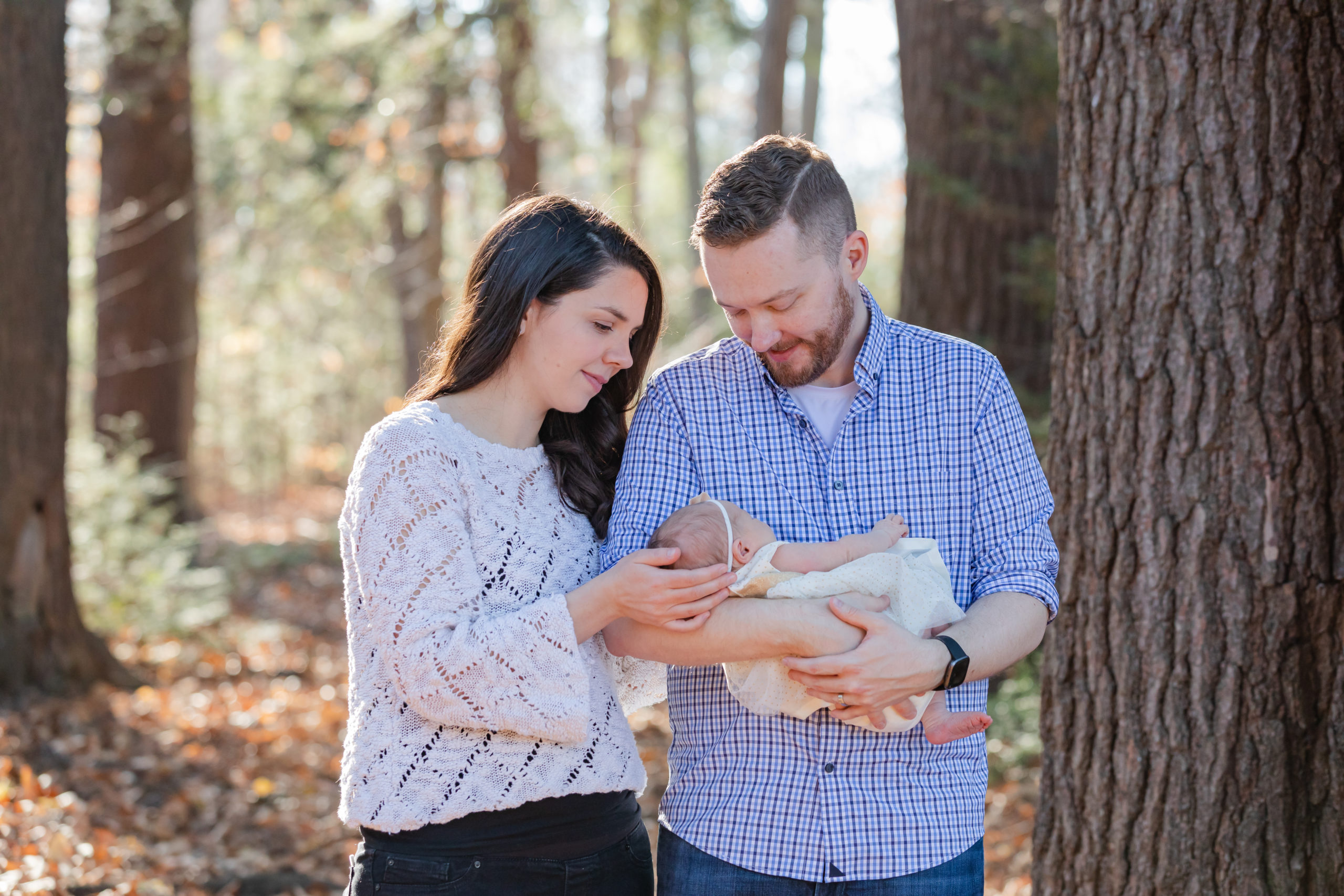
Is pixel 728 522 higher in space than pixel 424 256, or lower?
lower

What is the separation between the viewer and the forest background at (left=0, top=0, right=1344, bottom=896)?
109 inches

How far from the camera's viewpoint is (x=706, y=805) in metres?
2.22

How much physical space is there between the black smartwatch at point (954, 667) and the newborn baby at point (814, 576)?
50mm

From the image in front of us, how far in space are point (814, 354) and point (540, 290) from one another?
1.95ft

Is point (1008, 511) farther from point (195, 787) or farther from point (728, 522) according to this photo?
point (195, 787)

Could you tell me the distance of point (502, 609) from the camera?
2.23m

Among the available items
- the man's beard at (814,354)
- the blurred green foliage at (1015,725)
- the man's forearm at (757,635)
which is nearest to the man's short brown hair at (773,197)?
the man's beard at (814,354)

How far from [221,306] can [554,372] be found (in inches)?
798

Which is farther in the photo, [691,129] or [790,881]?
[691,129]

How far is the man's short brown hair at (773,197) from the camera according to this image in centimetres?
236

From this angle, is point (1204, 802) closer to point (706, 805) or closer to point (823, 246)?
point (706, 805)

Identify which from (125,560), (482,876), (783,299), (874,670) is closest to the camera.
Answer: (874,670)

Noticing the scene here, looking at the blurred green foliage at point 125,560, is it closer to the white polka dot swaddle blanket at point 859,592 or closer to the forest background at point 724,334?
the forest background at point 724,334

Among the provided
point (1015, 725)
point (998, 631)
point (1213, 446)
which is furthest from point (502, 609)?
point (1015, 725)
